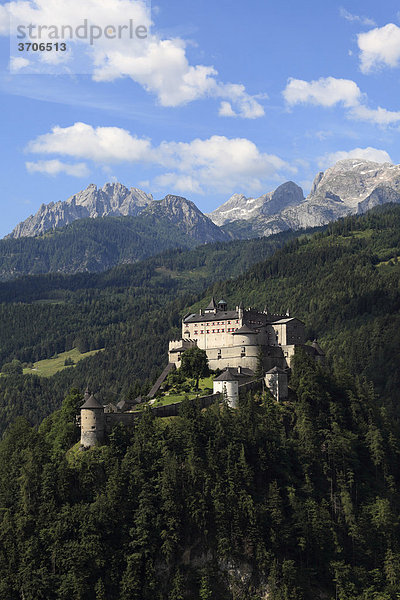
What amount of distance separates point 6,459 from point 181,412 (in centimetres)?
2871

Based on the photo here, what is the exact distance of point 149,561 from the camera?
329 ft

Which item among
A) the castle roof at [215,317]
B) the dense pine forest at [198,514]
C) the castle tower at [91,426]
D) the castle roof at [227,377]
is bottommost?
the dense pine forest at [198,514]

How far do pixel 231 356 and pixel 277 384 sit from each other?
1398 centimetres

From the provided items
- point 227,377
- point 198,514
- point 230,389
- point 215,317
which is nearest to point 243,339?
point 215,317

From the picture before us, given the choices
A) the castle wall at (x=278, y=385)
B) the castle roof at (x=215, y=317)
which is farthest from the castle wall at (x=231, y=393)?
the castle roof at (x=215, y=317)

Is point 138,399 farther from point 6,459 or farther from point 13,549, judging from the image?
point 13,549

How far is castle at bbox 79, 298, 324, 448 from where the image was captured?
114688 mm

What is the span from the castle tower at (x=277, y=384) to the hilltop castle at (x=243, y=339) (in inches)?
203

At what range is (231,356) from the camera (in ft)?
459

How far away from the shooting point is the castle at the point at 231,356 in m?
115

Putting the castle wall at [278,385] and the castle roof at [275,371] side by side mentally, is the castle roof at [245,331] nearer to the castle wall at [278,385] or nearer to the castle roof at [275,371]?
the castle roof at [275,371]

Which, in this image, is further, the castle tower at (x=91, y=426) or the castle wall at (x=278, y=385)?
the castle wall at (x=278, y=385)

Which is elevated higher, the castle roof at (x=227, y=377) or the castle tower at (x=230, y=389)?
the castle roof at (x=227, y=377)

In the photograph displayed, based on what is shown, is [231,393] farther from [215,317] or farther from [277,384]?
[215,317]
